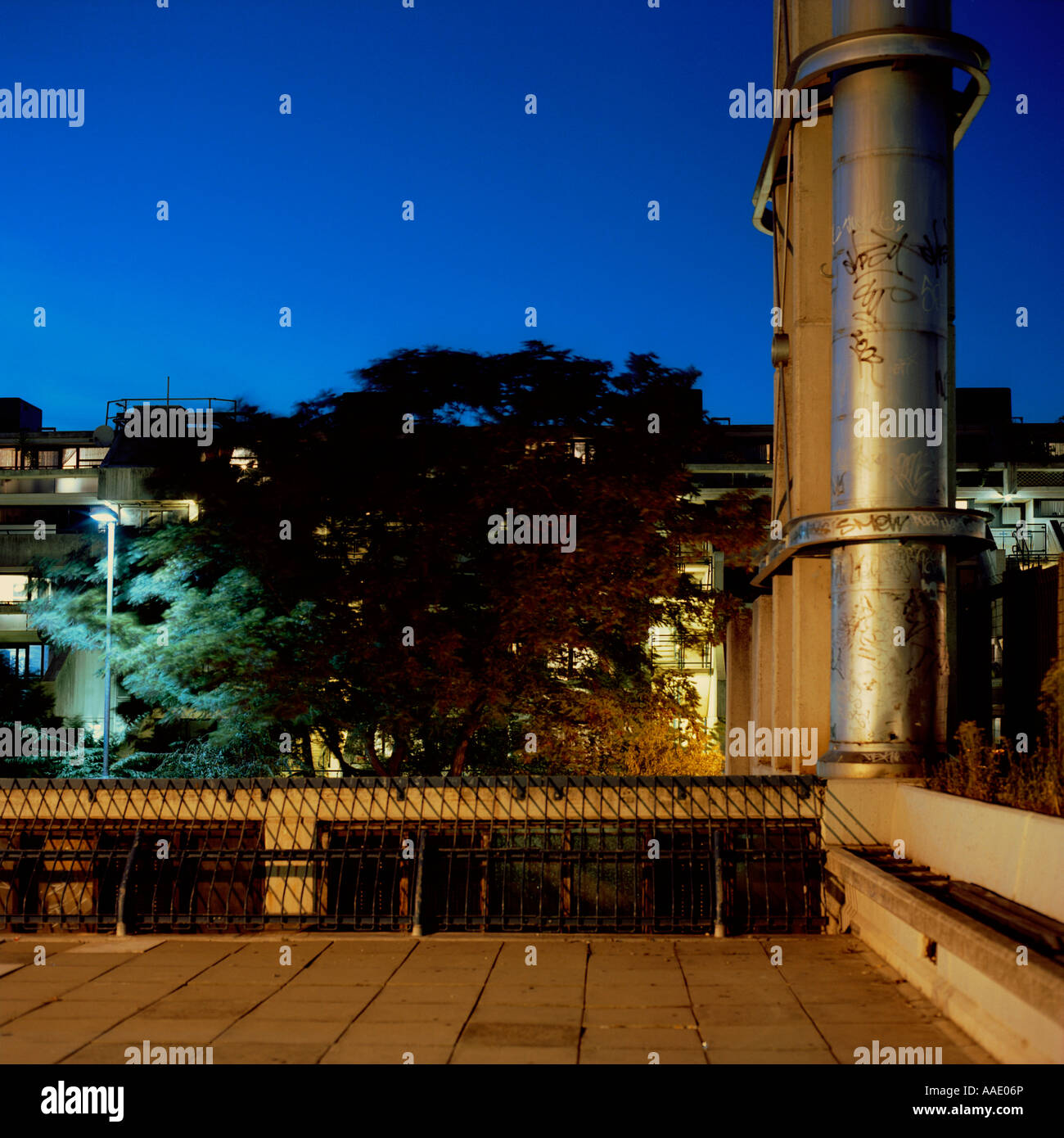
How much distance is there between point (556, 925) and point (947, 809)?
353 centimetres

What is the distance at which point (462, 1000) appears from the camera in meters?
7.94

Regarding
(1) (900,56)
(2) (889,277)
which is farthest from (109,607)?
(1) (900,56)

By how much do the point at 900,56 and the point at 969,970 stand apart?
8805 millimetres

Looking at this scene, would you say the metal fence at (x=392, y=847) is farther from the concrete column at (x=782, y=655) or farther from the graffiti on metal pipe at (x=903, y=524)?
the concrete column at (x=782, y=655)

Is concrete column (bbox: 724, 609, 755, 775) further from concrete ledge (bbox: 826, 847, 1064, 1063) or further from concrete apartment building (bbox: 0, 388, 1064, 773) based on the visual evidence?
concrete ledge (bbox: 826, 847, 1064, 1063)

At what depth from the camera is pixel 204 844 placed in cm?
1077

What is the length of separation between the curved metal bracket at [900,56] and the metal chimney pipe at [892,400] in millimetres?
88

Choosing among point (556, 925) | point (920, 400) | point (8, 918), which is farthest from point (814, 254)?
point (8, 918)

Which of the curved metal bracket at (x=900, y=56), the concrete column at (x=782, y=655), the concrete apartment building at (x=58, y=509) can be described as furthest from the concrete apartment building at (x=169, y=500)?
the curved metal bracket at (x=900, y=56)

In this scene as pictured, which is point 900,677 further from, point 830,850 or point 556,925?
point 556,925

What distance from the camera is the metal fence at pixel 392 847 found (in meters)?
10.6

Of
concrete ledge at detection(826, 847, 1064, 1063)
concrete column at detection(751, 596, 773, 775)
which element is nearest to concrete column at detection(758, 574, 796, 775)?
concrete column at detection(751, 596, 773, 775)

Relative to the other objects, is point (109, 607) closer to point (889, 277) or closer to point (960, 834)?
point (889, 277)

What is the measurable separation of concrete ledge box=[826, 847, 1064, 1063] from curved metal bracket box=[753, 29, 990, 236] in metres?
7.78
